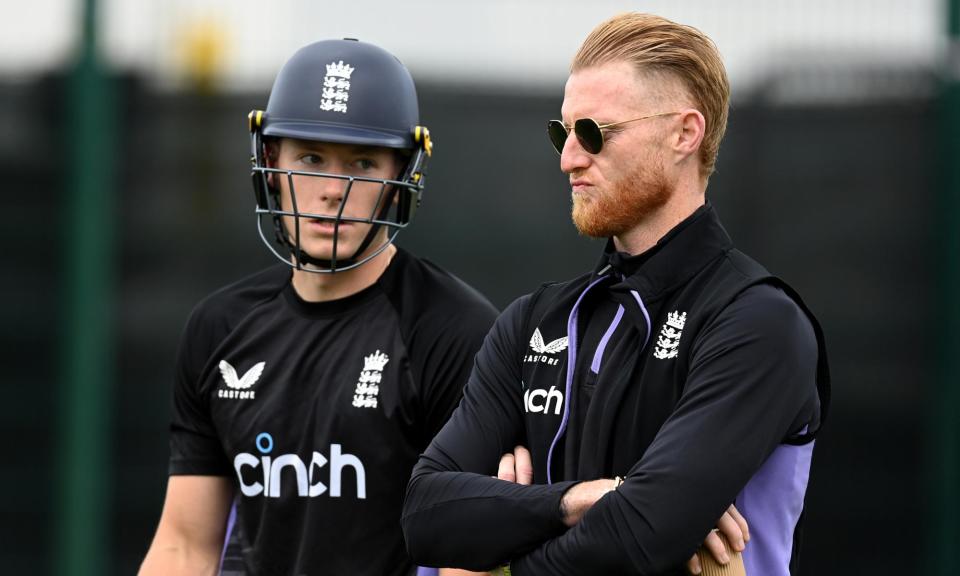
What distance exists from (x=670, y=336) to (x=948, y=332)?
4.15 m

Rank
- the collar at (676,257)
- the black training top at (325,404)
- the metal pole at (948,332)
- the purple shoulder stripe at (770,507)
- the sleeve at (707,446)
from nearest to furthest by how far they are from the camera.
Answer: the sleeve at (707,446)
the purple shoulder stripe at (770,507)
the collar at (676,257)
the black training top at (325,404)
the metal pole at (948,332)

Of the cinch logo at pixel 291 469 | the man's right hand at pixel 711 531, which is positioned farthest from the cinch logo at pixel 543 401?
the cinch logo at pixel 291 469

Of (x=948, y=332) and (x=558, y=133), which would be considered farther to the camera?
(x=948, y=332)

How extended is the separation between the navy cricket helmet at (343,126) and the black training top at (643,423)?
1.99ft

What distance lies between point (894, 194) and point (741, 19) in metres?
1.08

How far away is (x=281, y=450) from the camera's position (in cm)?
305

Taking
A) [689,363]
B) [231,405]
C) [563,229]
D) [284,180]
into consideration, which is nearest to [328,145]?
[284,180]

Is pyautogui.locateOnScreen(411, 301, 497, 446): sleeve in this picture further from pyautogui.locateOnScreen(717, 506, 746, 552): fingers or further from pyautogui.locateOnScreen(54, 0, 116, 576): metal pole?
pyautogui.locateOnScreen(54, 0, 116, 576): metal pole

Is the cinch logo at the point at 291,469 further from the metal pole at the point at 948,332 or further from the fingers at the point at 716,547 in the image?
the metal pole at the point at 948,332

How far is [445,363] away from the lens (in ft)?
9.94

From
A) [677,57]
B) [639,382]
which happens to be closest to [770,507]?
[639,382]

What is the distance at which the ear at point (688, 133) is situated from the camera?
2.53m

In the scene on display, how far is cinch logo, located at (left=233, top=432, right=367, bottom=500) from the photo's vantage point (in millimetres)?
2994

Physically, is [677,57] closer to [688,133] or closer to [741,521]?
[688,133]
